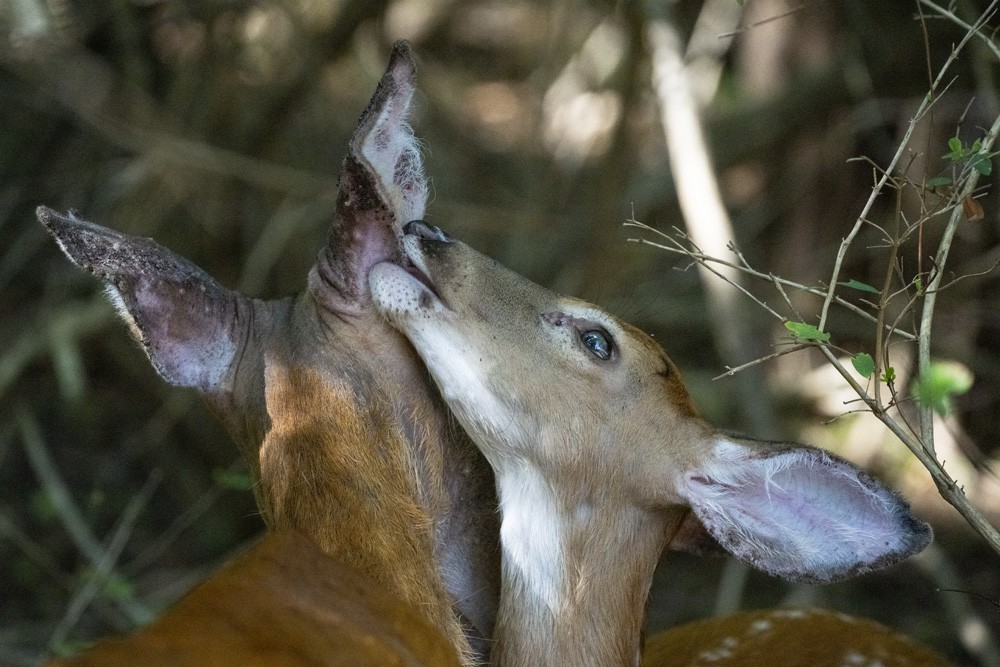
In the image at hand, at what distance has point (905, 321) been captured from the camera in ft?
20.4

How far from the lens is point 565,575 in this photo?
10.7 feet

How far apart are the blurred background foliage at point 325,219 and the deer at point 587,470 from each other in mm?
1852

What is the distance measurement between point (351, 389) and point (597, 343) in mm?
678

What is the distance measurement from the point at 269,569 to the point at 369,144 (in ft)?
3.31

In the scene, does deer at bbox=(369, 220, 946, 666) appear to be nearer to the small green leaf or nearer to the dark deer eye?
the dark deer eye

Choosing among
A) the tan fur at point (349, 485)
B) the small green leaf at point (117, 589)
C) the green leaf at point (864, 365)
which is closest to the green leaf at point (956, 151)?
the green leaf at point (864, 365)

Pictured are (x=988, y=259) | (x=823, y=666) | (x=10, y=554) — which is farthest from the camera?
(x=10, y=554)

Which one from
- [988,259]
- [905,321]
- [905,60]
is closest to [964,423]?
[905,321]

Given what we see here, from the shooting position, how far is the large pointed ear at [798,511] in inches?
124

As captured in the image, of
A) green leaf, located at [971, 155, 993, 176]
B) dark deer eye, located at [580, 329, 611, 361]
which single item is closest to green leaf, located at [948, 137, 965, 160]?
green leaf, located at [971, 155, 993, 176]

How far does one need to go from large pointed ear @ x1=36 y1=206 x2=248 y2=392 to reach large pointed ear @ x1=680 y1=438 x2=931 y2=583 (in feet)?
4.01

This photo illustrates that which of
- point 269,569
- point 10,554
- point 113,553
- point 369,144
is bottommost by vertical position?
point 10,554

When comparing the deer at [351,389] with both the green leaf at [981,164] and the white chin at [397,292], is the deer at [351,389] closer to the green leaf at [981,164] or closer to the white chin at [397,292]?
the white chin at [397,292]

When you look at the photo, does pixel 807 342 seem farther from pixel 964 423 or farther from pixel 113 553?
pixel 964 423
